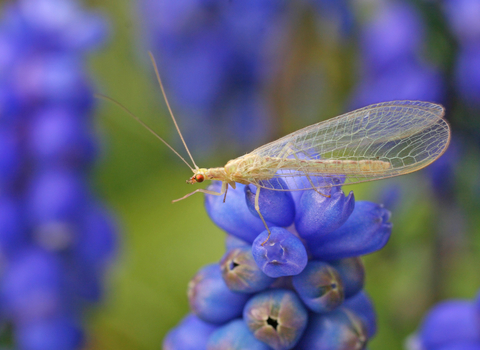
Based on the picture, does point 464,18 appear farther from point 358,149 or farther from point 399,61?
point 358,149

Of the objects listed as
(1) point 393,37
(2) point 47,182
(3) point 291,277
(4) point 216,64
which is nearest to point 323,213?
(3) point 291,277

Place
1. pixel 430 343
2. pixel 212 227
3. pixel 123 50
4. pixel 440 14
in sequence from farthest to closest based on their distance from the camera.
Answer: pixel 123 50, pixel 212 227, pixel 440 14, pixel 430 343

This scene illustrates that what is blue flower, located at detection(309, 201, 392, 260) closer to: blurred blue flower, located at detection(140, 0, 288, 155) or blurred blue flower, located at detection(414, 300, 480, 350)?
blurred blue flower, located at detection(414, 300, 480, 350)

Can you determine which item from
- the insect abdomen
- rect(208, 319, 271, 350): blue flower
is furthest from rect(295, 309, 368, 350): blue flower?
the insect abdomen

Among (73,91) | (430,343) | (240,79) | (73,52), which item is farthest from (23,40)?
(430,343)

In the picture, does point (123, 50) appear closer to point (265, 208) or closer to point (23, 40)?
point (23, 40)

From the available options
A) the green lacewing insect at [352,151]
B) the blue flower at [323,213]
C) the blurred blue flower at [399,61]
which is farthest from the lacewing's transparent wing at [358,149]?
the blurred blue flower at [399,61]
